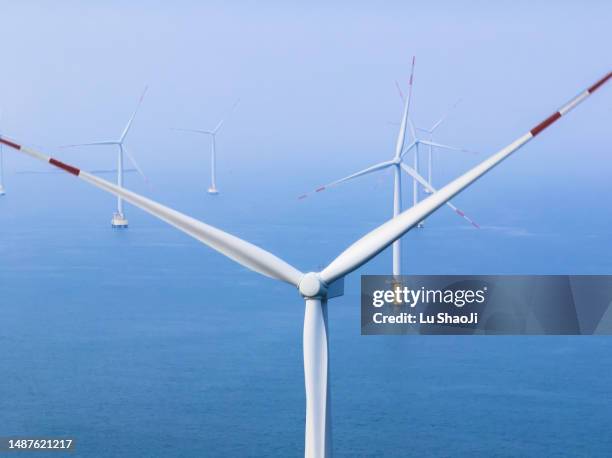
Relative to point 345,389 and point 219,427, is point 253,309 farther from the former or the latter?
point 219,427

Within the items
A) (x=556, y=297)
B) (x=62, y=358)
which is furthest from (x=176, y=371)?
(x=556, y=297)

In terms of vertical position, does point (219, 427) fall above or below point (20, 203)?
below

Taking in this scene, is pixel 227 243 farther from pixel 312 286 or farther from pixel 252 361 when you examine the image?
pixel 252 361

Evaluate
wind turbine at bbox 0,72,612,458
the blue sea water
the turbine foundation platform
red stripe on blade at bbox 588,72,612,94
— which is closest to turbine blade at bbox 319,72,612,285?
wind turbine at bbox 0,72,612,458

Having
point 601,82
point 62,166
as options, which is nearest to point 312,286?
point 62,166

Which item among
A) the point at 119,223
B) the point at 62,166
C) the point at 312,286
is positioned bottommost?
the point at 312,286

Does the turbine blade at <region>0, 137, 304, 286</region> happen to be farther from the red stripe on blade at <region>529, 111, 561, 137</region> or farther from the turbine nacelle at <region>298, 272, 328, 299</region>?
the red stripe on blade at <region>529, 111, 561, 137</region>
